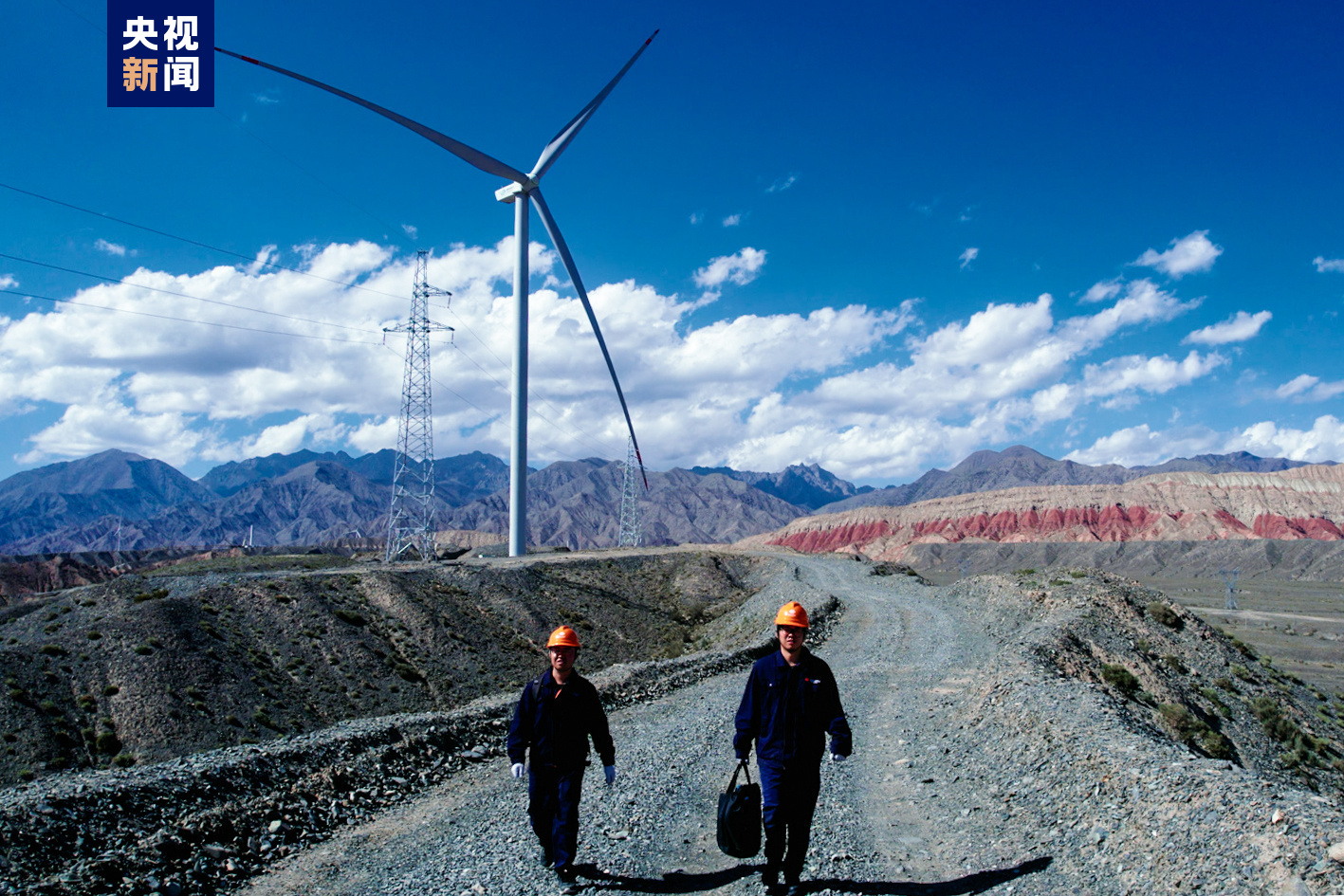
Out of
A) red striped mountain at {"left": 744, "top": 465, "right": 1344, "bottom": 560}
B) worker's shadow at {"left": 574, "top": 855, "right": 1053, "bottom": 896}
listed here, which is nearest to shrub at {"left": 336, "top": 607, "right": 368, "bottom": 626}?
worker's shadow at {"left": 574, "top": 855, "right": 1053, "bottom": 896}

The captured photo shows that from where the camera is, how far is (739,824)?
6977 millimetres

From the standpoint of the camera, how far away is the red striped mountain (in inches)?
5655

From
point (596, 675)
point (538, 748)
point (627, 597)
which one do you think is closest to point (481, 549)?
point (627, 597)

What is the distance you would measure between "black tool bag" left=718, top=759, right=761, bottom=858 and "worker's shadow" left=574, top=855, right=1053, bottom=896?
940 millimetres

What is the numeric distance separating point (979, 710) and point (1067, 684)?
81.2 inches

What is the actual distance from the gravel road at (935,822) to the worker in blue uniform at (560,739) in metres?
0.76

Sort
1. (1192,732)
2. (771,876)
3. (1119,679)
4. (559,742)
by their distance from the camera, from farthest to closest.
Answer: (1119,679) < (1192,732) < (559,742) < (771,876)

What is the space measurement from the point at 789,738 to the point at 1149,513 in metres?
175

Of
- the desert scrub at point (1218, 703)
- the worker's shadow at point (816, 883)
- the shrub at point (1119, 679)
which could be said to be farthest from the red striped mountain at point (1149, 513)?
the worker's shadow at point (816, 883)

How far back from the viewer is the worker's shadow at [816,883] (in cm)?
750

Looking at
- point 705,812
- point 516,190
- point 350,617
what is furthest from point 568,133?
point 705,812

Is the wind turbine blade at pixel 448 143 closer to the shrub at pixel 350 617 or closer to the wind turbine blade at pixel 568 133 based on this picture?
Result: the wind turbine blade at pixel 568 133

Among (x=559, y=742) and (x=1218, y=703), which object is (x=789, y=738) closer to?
(x=559, y=742)

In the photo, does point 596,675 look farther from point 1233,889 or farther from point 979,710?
point 1233,889
